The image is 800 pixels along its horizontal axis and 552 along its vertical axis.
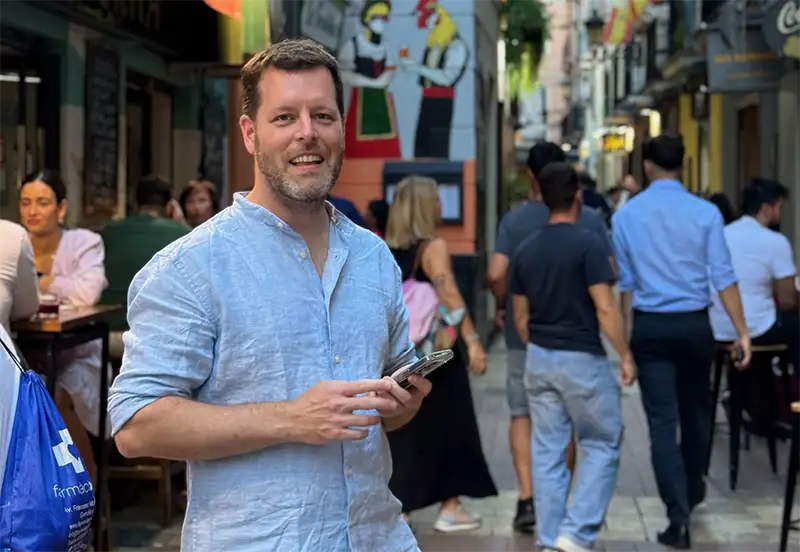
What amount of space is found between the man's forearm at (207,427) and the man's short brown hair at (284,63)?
1.93 feet

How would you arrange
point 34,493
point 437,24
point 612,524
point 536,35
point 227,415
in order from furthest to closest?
point 536,35
point 437,24
point 612,524
point 34,493
point 227,415

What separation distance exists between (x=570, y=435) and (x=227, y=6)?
11.0 ft

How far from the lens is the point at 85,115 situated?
870cm

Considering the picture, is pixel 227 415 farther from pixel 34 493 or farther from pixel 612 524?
pixel 612 524

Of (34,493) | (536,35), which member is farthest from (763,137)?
(34,493)

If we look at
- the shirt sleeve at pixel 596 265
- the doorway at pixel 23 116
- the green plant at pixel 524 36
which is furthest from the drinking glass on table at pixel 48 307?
the green plant at pixel 524 36

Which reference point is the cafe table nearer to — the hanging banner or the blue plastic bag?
the blue plastic bag

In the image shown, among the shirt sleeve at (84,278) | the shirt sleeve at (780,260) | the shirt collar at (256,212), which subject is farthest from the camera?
the shirt sleeve at (780,260)

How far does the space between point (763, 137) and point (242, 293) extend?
1645cm

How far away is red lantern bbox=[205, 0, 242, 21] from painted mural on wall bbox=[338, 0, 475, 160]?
6222 mm

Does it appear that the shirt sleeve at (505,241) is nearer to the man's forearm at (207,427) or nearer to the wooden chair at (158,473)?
the wooden chair at (158,473)

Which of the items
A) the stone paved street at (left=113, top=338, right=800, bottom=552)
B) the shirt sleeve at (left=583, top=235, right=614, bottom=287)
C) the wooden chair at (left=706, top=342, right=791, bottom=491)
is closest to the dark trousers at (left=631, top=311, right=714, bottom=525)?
the stone paved street at (left=113, top=338, right=800, bottom=552)

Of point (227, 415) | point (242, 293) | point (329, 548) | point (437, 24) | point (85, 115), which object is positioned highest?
point (437, 24)

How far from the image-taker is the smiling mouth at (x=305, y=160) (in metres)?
2.60
